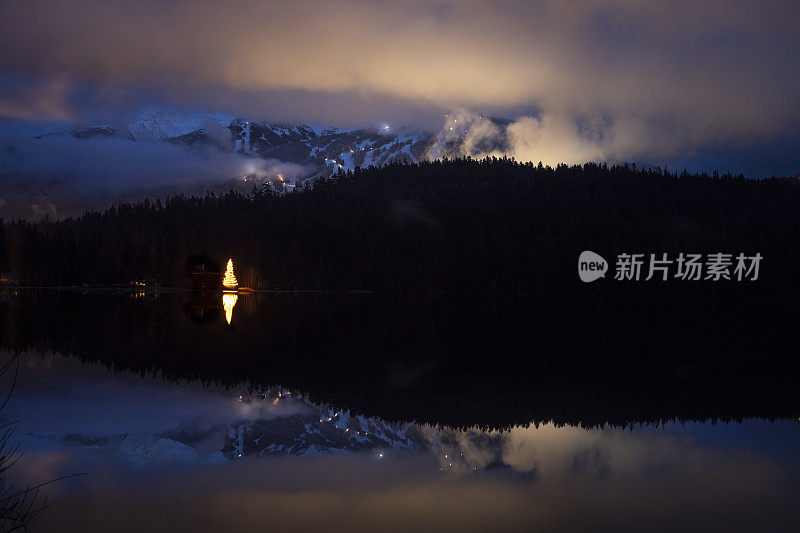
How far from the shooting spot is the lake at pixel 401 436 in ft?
41.8

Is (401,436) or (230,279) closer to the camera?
(401,436)

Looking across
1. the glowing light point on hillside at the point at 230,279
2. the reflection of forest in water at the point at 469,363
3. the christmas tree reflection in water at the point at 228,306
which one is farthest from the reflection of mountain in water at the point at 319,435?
the glowing light point on hillside at the point at 230,279

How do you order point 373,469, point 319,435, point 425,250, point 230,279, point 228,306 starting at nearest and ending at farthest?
point 373,469
point 319,435
point 228,306
point 230,279
point 425,250

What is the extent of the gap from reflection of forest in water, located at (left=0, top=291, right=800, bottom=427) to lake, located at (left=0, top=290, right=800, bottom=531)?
6.7 inches

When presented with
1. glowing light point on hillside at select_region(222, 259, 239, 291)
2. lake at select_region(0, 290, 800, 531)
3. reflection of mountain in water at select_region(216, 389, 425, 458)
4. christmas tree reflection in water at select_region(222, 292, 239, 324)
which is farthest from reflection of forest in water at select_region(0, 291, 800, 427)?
glowing light point on hillside at select_region(222, 259, 239, 291)

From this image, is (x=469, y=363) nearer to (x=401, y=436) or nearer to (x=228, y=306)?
(x=401, y=436)

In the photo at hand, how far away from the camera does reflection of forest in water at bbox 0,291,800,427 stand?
22.5 m

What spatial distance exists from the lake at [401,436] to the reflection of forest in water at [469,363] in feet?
0.56

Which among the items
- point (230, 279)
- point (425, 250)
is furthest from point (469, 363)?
point (425, 250)

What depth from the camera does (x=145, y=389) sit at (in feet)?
79.5

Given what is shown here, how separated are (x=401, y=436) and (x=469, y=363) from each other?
564 inches

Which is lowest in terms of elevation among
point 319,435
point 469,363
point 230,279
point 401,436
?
point 319,435

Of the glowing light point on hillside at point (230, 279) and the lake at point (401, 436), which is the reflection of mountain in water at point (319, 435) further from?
the glowing light point on hillside at point (230, 279)

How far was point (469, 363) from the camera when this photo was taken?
32156 millimetres
